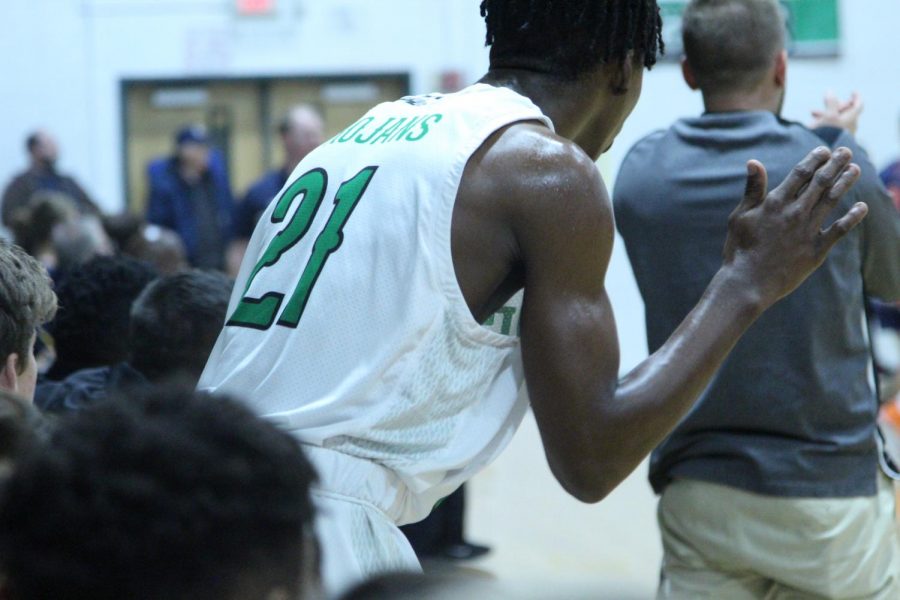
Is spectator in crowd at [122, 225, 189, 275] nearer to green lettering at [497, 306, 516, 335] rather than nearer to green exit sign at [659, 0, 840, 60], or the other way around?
green lettering at [497, 306, 516, 335]

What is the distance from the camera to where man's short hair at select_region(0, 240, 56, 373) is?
2.42m

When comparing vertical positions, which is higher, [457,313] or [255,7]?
[255,7]

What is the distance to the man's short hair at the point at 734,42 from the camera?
3154 millimetres

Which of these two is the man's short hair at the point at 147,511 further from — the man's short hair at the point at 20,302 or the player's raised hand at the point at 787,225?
the man's short hair at the point at 20,302

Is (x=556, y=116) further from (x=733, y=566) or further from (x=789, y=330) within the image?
(x=733, y=566)

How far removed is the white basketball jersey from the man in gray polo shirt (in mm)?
1026

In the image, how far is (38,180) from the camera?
10188 millimetres

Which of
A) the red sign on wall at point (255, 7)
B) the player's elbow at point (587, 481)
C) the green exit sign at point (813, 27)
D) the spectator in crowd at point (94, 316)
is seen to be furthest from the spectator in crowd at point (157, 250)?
the green exit sign at point (813, 27)

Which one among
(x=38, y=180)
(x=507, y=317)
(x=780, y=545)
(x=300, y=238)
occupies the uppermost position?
(x=300, y=238)

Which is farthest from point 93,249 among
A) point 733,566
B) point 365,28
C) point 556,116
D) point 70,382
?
point 365,28

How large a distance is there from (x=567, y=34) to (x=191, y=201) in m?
8.16

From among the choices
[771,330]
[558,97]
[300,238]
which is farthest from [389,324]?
[771,330]

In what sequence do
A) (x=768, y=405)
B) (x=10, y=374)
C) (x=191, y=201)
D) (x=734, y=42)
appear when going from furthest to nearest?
1. (x=191, y=201)
2. (x=734, y=42)
3. (x=768, y=405)
4. (x=10, y=374)

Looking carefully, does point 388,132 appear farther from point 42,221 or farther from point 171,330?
point 42,221
